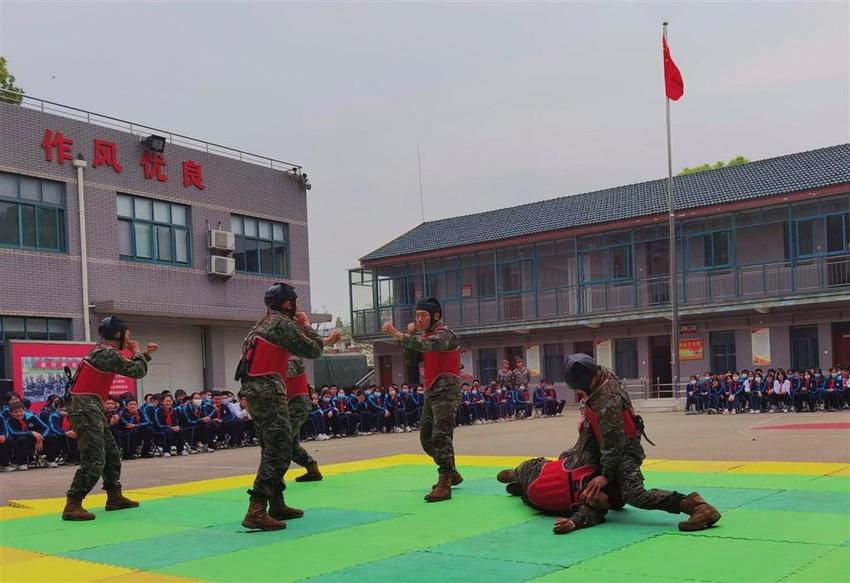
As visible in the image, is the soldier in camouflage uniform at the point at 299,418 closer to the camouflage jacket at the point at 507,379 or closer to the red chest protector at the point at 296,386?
the red chest protector at the point at 296,386

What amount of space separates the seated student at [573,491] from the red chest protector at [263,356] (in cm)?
241

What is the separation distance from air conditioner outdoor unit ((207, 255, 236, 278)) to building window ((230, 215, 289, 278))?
1073 mm

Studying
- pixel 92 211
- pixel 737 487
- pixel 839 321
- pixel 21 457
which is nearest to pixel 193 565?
pixel 737 487

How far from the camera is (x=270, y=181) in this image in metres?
28.4

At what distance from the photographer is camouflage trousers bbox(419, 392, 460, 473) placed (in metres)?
8.69

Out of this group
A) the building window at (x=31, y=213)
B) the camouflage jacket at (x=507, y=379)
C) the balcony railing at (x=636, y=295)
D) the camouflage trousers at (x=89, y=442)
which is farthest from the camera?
the camouflage jacket at (x=507, y=379)

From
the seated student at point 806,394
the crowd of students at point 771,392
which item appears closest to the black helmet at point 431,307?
the crowd of students at point 771,392

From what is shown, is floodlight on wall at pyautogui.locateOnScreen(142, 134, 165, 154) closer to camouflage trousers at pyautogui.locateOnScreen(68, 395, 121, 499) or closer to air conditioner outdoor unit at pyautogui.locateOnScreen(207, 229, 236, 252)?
air conditioner outdoor unit at pyautogui.locateOnScreen(207, 229, 236, 252)

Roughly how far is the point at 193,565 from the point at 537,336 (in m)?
30.5

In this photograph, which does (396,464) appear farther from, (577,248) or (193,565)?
(577,248)

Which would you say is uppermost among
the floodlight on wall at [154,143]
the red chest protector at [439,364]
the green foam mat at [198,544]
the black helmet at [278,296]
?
the floodlight on wall at [154,143]

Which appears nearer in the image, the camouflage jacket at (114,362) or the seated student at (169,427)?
the camouflage jacket at (114,362)

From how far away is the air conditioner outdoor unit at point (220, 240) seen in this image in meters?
25.8

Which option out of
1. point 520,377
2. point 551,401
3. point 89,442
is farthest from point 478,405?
point 89,442
